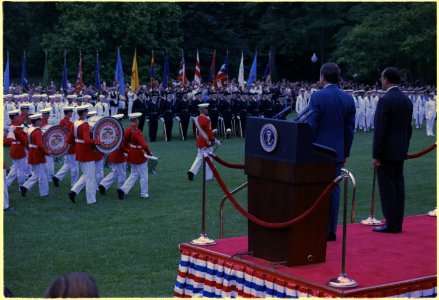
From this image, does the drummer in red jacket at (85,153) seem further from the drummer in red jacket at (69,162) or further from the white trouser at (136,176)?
the drummer in red jacket at (69,162)

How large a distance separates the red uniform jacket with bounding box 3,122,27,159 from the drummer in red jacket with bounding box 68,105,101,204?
4.99ft

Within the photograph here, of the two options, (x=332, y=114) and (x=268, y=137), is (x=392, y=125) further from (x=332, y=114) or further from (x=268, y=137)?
(x=268, y=137)

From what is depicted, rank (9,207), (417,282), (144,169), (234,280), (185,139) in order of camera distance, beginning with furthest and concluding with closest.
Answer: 1. (185,139)
2. (144,169)
3. (9,207)
4. (234,280)
5. (417,282)

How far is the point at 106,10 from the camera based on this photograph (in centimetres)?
4403

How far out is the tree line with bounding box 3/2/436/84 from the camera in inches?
1742

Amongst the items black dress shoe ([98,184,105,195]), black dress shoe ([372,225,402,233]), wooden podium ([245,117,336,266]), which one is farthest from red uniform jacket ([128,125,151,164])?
wooden podium ([245,117,336,266])

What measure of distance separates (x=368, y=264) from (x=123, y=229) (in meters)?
6.25

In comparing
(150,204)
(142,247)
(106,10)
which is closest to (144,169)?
(150,204)

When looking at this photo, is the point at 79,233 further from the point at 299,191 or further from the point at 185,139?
the point at 185,139

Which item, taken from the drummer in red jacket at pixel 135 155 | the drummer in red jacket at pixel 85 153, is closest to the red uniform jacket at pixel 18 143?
the drummer in red jacket at pixel 85 153

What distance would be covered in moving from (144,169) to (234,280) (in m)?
8.83

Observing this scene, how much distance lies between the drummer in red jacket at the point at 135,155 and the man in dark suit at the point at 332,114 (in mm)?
7838

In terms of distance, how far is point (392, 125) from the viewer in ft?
28.8

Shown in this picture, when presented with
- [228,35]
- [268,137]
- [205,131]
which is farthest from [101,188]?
[228,35]
